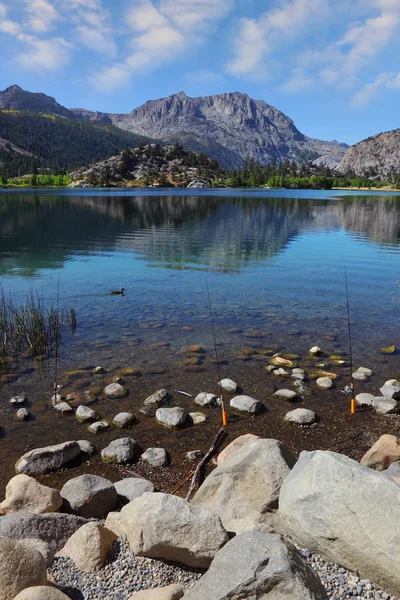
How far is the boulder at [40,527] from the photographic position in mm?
6668

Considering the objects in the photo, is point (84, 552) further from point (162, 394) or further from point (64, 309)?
point (64, 309)

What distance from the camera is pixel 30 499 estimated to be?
7863 millimetres

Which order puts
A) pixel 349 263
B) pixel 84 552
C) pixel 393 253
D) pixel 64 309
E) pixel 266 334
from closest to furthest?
1. pixel 84 552
2. pixel 266 334
3. pixel 64 309
4. pixel 349 263
5. pixel 393 253

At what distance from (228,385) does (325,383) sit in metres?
3.43

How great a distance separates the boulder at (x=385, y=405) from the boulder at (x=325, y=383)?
5.35 ft

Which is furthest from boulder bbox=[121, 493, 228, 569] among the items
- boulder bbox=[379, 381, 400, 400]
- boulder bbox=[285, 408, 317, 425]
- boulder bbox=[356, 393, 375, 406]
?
boulder bbox=[379, 381, 400, 400]

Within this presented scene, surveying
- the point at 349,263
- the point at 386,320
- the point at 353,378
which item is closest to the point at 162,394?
the point at 353,378

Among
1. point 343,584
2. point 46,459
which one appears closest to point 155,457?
point 46,459

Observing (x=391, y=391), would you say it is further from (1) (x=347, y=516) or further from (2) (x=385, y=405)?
(1) (x=347, y=516)

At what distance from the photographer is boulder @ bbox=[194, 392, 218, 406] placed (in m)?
13.0

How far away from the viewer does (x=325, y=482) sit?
6.18 meters

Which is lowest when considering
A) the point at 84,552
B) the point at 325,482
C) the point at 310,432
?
the point at 310,432

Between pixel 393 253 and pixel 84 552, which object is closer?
pixel 84 552

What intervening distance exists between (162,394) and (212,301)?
12196 mm
